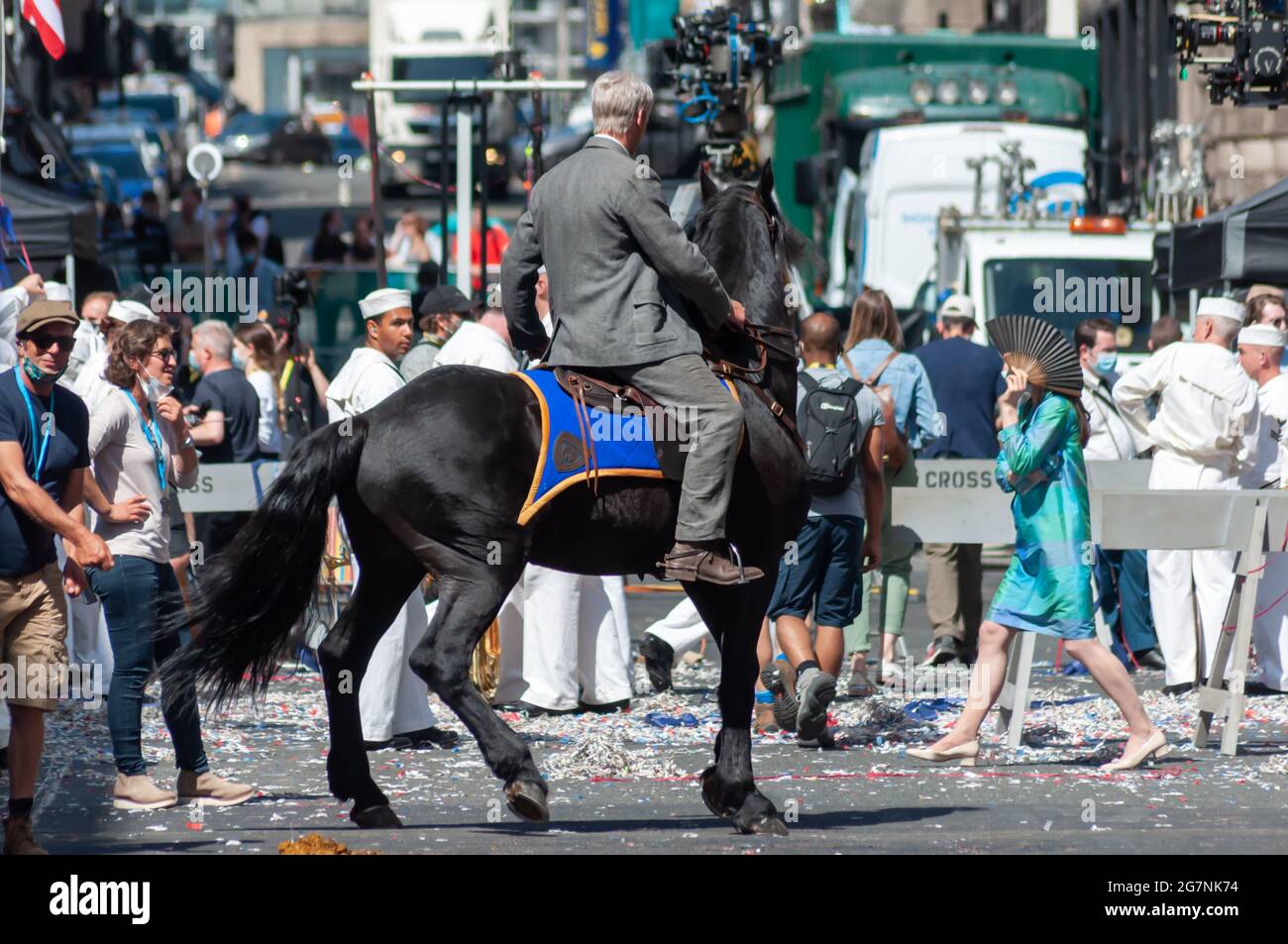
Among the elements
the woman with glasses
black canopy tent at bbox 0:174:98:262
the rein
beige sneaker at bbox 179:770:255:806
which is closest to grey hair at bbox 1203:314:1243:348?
the rein

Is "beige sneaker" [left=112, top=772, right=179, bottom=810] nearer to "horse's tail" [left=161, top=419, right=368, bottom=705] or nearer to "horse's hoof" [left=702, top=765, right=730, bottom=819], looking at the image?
"horse's tail" [left=161, top=419, right=368, bottom=705]

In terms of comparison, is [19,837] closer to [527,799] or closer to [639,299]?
[527,799]

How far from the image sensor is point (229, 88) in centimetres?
8475

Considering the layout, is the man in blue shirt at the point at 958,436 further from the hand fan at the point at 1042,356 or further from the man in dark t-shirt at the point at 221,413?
the man in dark t-shirt at the point at 221,413

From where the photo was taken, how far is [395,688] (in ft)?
34.0

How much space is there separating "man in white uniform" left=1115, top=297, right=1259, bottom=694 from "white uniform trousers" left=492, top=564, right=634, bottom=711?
2931 mm

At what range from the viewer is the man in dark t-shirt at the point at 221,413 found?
1333cm

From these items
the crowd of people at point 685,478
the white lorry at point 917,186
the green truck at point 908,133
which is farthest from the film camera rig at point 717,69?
the white lorry at point 917,186

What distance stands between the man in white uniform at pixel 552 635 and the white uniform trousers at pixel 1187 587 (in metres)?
2.90

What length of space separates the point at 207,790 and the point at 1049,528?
367 centimetres

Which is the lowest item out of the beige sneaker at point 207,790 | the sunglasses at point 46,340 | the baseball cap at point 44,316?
the beige sneaker at point 207,790

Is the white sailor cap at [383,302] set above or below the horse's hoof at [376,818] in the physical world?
above

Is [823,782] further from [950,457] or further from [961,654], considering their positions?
[950,457]

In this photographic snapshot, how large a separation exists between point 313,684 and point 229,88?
246ft
